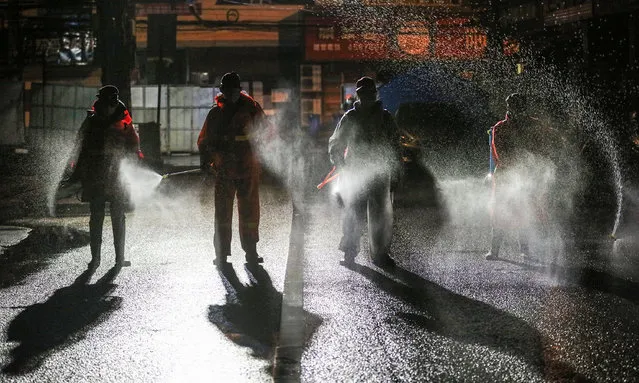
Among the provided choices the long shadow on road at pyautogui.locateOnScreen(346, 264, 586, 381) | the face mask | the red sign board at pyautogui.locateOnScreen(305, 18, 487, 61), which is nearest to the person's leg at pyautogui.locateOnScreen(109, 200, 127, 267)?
the face mask

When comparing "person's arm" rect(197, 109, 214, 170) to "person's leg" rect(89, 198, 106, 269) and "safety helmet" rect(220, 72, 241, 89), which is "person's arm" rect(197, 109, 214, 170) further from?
"person's leg" rect(89, 198, 106, 269)

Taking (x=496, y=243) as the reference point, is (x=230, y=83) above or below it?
above

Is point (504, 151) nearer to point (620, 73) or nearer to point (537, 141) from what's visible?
point (537, 141)

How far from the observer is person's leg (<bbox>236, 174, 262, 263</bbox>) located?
8156 millimetres

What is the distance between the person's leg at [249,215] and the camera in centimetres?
816

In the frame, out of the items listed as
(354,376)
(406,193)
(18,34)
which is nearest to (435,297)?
(354,376)

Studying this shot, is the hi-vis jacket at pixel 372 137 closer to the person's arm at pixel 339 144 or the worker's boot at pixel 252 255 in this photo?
the person's arm at pixel 339 144

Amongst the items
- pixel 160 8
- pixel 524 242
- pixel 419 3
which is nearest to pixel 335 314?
pixel 524 242

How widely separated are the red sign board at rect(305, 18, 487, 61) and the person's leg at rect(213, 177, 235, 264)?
76.2 feet

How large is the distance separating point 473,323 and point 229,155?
3351mm

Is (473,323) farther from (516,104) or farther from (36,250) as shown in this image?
(36,250)

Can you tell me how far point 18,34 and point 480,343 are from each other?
27389 millimetres

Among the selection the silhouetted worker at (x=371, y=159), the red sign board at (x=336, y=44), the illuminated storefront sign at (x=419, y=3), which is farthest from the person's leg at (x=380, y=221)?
the illuminated storefront sign at (x=419, y=3)

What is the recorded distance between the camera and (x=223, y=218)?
8117 millimetres
